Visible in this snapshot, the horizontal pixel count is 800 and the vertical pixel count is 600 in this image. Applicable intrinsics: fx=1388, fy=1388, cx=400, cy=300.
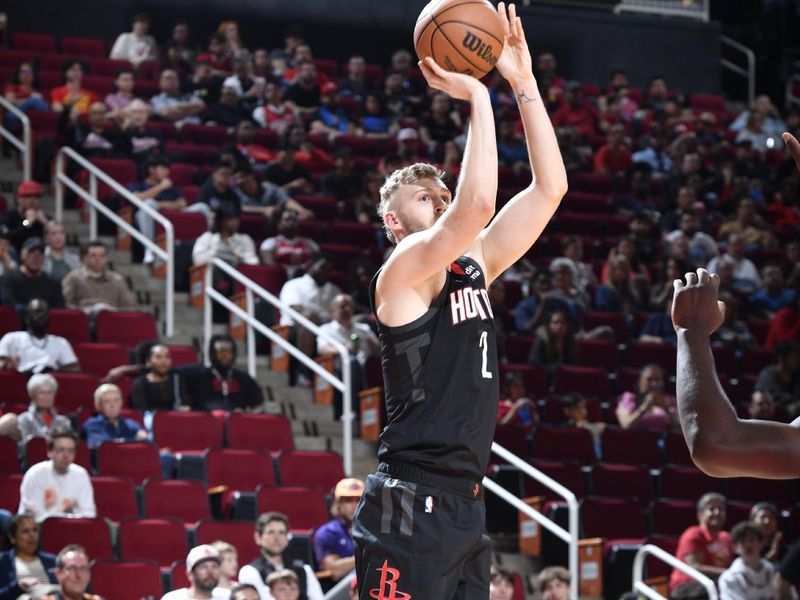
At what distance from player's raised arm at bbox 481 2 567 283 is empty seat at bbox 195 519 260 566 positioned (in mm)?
4597

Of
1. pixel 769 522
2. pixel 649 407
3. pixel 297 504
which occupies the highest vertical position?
pixel 649 407

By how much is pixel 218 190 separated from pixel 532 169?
8814mm

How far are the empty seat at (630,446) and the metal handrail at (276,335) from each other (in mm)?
1983

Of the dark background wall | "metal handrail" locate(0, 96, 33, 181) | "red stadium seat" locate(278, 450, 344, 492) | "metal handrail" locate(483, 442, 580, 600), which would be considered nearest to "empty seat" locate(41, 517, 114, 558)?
"red stadium seat" locate(278, 450, 344, 492)

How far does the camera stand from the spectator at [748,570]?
9117 millimetres

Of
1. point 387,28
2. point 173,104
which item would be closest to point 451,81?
point 173,104

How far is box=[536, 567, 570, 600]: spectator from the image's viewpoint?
8328 mm

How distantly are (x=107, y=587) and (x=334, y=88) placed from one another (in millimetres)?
9281

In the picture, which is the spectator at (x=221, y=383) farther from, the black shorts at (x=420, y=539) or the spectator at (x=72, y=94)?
the black shorts at (x=420, y=539)

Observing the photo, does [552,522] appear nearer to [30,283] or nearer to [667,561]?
[667,561]

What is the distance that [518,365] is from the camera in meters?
11.3

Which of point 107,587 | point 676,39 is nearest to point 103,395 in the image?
point 107,587

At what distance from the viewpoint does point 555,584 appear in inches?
328

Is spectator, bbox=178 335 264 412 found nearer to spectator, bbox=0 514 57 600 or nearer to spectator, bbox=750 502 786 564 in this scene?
spectator, bbox=0 514 57 600
